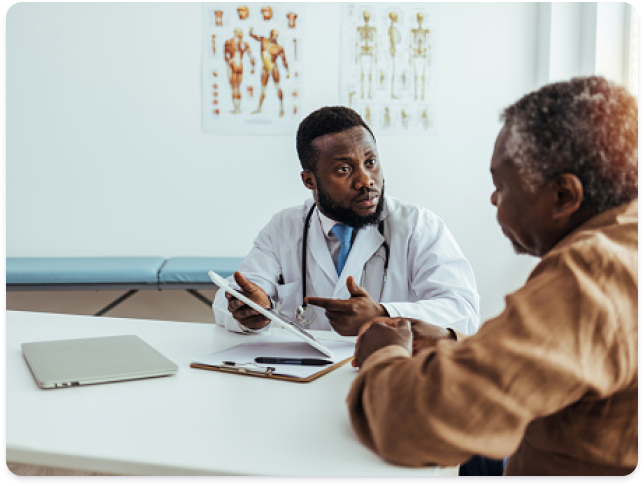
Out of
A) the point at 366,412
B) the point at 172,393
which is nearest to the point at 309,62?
the point at 172,393

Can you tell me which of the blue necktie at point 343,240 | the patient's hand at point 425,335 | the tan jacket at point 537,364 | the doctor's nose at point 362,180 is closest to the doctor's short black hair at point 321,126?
the doctor's nose at point 362,180

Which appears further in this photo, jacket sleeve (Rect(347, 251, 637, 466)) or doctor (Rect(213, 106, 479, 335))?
doctor (Rect(213, 106, 479, 335))

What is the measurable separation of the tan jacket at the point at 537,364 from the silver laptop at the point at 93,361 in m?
Result: 0.58

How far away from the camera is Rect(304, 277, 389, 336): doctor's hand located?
1.43 metres

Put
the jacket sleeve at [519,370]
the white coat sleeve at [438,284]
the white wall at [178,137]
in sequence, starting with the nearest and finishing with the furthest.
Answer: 1. the jacket sleeve at [519,370]
2. the white coat sleeve at [438,284]
3. the white wall at [178,137]

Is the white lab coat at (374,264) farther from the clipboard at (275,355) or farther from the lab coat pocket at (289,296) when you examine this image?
the clipboard at (275,355)

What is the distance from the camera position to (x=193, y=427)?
94cm

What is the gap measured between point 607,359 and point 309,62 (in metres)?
3.54

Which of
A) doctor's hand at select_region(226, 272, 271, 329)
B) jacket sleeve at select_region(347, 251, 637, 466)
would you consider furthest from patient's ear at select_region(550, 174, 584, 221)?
doctor's hand at select_region(226, 272, 271, 329)

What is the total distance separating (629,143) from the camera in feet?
2.50

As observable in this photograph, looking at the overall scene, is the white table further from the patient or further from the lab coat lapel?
the lab coat lapel

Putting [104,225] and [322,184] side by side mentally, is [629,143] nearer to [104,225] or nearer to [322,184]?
[322,184]

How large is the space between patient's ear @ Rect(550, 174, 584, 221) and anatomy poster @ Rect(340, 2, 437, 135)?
330 centimetres

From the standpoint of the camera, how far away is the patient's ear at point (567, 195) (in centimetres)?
76
